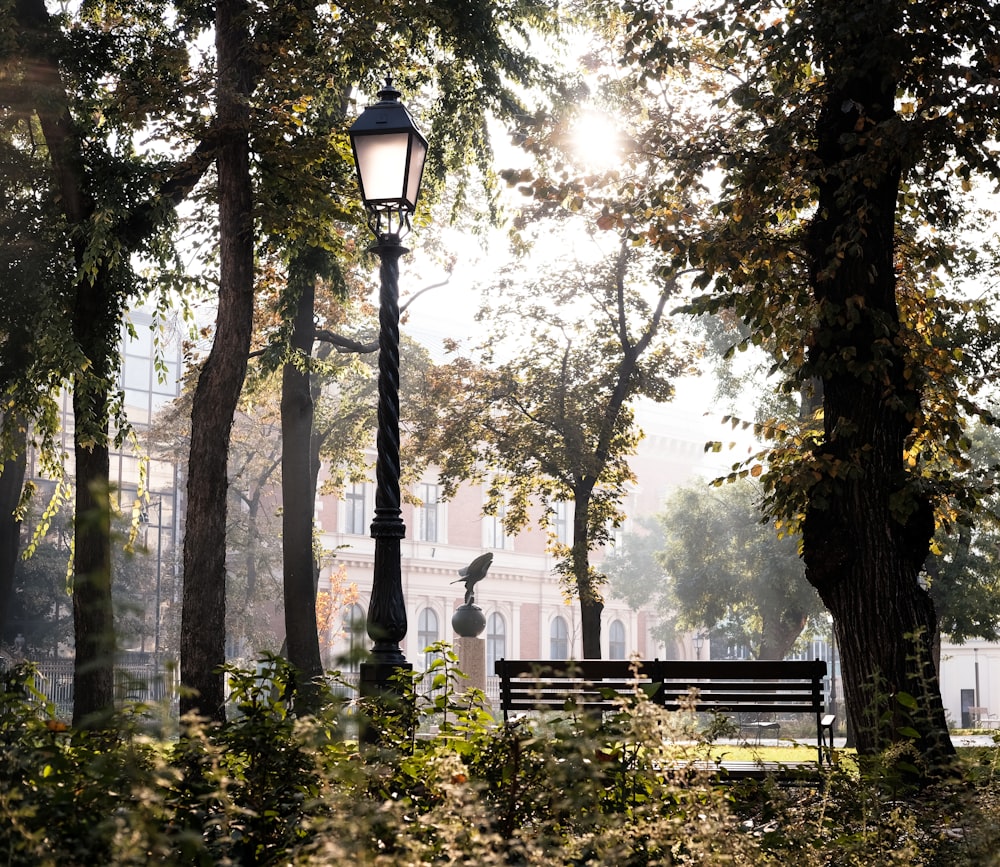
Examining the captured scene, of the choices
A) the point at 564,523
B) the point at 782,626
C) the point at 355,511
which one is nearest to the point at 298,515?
the point at 782,626

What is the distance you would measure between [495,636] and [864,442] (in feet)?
151

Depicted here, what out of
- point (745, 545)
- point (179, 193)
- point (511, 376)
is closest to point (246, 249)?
point (179, 193)

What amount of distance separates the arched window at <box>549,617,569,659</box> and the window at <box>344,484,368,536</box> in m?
12.0

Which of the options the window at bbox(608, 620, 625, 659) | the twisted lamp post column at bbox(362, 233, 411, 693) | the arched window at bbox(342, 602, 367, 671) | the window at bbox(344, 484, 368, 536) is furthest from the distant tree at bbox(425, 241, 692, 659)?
the window at bbox(608, 620, 625, 659)

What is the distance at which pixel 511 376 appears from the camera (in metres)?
21.1

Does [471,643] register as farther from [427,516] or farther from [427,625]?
[427,516]

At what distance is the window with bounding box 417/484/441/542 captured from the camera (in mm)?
50156

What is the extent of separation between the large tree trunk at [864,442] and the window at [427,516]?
1662 inches

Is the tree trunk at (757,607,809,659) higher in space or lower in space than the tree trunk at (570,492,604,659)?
lower

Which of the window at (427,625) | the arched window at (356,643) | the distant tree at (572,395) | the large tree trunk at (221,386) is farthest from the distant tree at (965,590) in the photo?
the window at (427,625)

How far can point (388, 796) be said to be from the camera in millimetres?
3637

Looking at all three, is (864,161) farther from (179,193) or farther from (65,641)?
(65,641)

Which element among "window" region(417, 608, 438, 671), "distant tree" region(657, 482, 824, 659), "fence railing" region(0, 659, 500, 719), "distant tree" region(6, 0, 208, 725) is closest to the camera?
"fence railing" region(0, 659, 500, 719)

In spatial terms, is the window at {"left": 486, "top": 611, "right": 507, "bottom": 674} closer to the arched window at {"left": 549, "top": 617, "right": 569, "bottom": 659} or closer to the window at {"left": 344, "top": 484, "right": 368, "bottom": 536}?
the arched window at {"left": 549, "top": 617, "right": 569, "bottom": 659}
